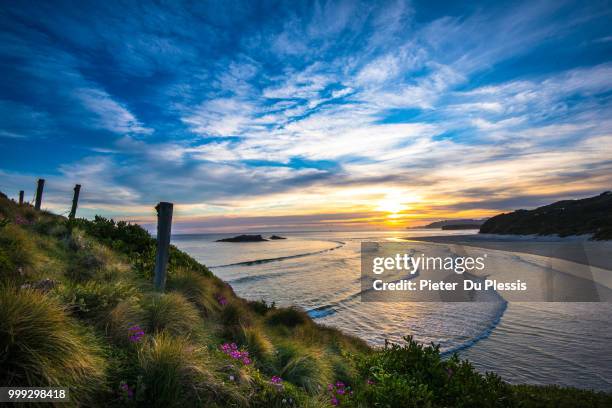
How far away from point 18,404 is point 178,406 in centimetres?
148

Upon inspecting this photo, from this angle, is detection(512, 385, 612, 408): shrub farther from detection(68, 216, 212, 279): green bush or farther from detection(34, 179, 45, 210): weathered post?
detection(34, 179, 45, 210): weathered post

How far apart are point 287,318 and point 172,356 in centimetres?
825

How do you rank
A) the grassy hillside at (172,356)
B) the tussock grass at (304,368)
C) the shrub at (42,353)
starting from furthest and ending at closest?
the tussock grass at (304,368) → the grassy hillside at (172,356) → the shrub at (42,353)

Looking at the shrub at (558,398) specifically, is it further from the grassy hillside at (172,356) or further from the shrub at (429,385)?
the shrub at (429,385)

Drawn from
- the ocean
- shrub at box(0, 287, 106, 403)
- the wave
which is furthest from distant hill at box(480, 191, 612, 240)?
shrub at box(0, 287, 106, 403)

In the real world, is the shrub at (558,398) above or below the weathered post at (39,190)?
below

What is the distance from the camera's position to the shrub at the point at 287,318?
11727 millimetres

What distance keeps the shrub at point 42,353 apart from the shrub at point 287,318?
27.5 feet

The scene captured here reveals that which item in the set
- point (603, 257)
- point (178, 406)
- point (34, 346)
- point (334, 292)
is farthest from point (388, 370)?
point (603, 257)

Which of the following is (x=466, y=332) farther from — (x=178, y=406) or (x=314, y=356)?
(x=178, y=406)

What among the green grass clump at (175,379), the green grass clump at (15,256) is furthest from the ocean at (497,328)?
the green grass clump at (15,256)

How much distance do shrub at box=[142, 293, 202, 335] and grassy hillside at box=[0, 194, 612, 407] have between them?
0.07 feet

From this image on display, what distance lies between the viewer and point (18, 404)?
298cm

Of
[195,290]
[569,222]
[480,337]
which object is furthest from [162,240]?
[569,222]
